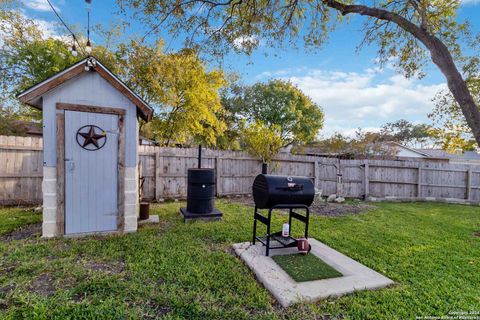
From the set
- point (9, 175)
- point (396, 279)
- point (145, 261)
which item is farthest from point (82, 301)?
point (9, 175)

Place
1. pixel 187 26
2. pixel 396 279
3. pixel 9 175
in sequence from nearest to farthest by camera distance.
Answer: pixel 396 279, pixel 187 26, pixel 9 175

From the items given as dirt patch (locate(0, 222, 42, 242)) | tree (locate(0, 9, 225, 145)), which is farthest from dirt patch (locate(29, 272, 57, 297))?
tree (locate(0, 9, 225, 145))

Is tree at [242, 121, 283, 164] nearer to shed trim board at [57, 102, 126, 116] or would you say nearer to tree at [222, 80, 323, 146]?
shed trim board at [57, 102, 126, 116]

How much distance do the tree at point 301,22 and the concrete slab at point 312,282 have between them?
13.2ft

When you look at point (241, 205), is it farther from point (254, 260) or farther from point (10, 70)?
point (10, 70)

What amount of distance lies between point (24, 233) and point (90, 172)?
159cm

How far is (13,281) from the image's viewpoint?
8.16ft

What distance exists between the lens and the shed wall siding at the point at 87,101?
12.4 ft

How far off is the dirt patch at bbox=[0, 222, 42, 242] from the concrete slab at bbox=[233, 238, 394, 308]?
11.7 ft

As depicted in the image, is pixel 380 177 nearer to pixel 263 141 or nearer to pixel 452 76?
pixel 263 141

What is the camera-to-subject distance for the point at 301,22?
5750mm

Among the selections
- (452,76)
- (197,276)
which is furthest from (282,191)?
(452,76)

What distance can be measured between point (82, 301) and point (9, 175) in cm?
585

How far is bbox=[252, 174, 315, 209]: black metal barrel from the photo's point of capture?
330 centimetres
